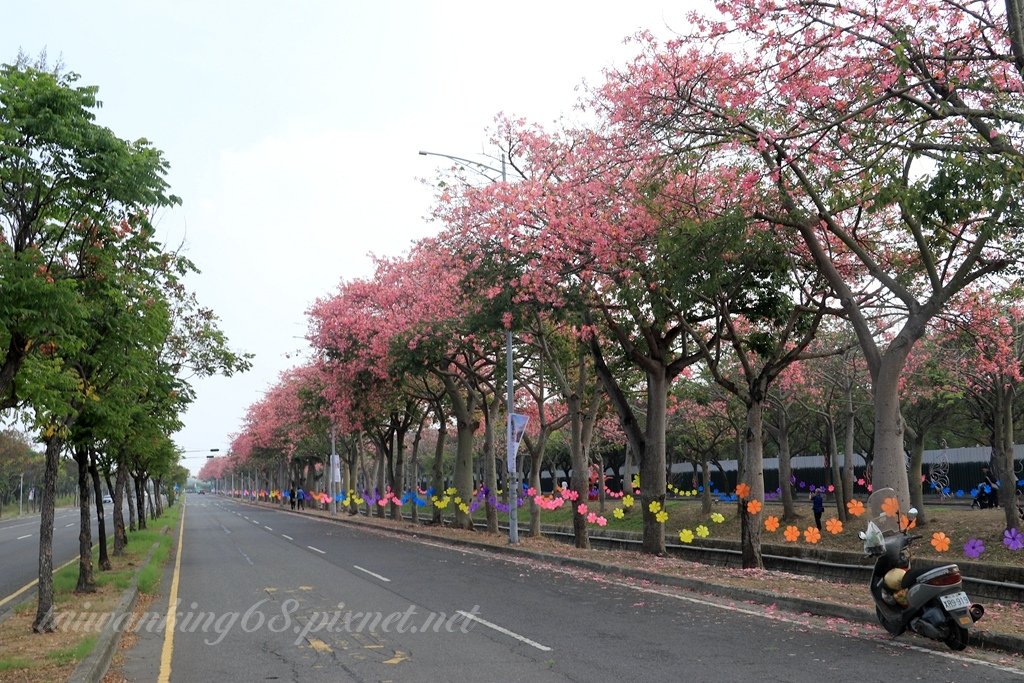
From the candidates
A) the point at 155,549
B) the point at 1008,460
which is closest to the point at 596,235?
the point at 1008,460

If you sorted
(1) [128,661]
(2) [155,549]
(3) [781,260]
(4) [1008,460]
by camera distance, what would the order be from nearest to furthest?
(1) [128,661] < (3) [781,260] < (4) [1008,460] < (2) [155,549]

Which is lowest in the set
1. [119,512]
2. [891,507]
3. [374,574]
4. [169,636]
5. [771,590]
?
[374,574]

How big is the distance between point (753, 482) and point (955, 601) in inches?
356

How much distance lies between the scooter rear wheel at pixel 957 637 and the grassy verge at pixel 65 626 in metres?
8.36

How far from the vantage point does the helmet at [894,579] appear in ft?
31.8

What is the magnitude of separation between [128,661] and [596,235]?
33.8 feet

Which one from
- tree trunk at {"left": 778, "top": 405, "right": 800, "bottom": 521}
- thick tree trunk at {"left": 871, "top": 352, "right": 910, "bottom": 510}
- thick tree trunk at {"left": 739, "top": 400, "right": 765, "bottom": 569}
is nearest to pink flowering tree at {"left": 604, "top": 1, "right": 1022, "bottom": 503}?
thick tree trunk at {"left": 871, "top": 352, "right": 910, "bottom": 510}

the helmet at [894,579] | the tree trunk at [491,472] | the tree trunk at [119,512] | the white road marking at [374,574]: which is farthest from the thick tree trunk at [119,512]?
the helmet at [894,579]

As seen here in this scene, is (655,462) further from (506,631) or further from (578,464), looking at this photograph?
(506,631)

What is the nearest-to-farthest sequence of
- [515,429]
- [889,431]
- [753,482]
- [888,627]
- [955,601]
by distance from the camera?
[955,601]
[888,627]
[889,431]
[753,482]
[515,429]

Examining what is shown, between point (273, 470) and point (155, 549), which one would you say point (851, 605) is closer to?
point (155, 549)

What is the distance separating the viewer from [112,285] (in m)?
10.6

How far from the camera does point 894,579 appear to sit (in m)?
9.73

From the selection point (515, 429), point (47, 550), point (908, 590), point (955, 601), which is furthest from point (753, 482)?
point (47, 550)
